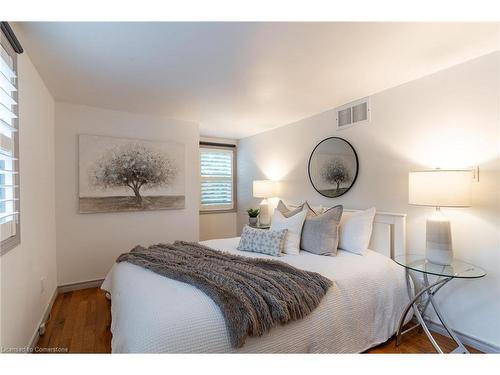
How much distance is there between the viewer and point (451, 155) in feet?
7.17

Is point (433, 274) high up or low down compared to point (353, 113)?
down

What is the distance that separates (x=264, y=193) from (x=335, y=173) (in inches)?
49.0

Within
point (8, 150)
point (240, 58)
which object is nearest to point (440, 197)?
point (240, 58)

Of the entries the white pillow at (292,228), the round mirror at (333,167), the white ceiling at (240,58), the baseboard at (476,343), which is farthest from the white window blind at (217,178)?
the baseboard at (476,343)

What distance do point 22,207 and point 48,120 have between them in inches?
54.2

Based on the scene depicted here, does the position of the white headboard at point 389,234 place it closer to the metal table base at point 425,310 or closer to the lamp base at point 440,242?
the metal table base at point 425,310

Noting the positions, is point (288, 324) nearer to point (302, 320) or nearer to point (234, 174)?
point (302, 320)

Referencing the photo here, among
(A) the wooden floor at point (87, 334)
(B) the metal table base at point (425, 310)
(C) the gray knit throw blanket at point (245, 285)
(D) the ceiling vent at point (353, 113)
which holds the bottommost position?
(A) the wooden floor at point (87, 334)

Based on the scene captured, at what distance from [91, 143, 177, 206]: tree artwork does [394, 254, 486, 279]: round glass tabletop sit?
301 centimetres

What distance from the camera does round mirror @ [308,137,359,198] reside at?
3.03m

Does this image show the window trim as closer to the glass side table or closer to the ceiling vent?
the ceiling vent

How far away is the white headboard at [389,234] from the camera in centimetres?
247

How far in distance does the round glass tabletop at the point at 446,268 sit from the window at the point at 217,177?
334 centimetres

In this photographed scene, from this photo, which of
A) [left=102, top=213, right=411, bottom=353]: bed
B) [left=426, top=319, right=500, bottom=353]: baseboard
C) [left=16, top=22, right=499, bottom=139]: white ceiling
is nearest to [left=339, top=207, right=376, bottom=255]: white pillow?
[left=102, top=213, right=411, bottom=353]: bed
